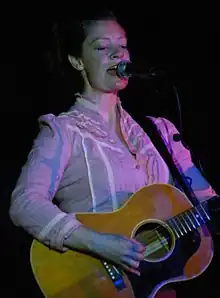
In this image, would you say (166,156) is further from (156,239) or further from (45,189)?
(45,189)

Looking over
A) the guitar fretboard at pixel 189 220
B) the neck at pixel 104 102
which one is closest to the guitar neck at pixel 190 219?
the guitar fretboard at pixel 189 220

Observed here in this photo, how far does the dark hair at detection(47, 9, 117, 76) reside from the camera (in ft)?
7.32

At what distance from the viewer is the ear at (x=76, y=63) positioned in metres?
2.25

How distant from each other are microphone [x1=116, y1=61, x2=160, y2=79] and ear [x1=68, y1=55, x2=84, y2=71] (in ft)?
0.69

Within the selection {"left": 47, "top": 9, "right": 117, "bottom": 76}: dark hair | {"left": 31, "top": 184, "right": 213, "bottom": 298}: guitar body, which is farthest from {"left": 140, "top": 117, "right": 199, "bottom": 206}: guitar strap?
{"left": 47, "top": 9, "right": 117, "bottom": 76}: dark hair

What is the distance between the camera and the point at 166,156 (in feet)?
7.20

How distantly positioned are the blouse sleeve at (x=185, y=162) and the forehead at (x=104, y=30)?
0.40 meters

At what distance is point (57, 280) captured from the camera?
182cm

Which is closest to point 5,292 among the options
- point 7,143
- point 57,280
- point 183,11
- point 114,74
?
point 7,143

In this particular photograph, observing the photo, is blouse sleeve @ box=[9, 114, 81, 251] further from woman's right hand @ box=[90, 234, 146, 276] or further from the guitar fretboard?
the guitar fretboard

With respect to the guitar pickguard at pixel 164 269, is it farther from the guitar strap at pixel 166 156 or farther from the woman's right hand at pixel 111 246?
the guitar strap at pixel 166 156

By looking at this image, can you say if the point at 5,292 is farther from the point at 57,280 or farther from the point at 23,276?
the point at 57,280

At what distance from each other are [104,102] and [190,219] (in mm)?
596

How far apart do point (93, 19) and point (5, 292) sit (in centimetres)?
141
